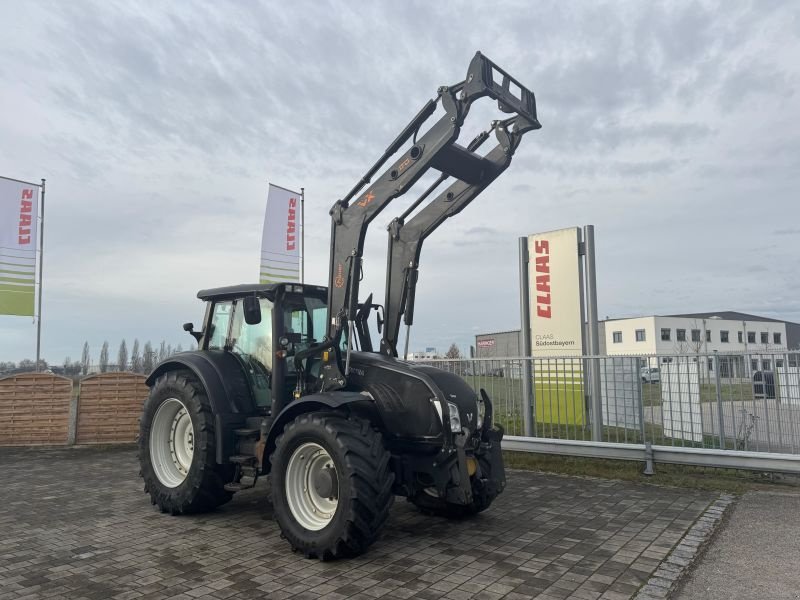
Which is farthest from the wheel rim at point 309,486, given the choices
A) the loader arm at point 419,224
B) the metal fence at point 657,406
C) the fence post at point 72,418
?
the fence post at point 72,418

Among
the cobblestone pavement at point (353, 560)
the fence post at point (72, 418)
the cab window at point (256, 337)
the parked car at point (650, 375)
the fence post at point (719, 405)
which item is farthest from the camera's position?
the fence post at point (72, 418)

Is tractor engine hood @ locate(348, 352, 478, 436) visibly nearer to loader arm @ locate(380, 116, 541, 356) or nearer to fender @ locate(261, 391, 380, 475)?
fender @ locate(261, 391, 380, 475)

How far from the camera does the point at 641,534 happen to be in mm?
5211

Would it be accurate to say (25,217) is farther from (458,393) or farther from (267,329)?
(458,393)

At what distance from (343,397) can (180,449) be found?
274 cm

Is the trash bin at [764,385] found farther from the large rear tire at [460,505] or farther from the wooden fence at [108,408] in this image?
the wooden fence at [108,408]

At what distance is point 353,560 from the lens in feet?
15.0

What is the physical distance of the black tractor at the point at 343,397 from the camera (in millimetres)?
4719

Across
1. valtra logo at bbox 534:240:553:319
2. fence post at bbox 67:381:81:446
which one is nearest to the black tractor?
valtra logo at bbox 534:240:553:319

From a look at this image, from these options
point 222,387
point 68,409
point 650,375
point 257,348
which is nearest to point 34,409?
point 68,409

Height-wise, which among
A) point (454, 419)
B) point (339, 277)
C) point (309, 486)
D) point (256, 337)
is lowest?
point (309, 486)

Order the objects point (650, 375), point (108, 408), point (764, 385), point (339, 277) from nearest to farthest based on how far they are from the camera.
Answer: point (339, 277)
point (764, 385)
point (650, 375)
point (108, 408)

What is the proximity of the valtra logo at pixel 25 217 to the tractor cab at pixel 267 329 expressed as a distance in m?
8.63

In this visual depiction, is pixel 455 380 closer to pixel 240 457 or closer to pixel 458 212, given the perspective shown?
pixel 458 212
